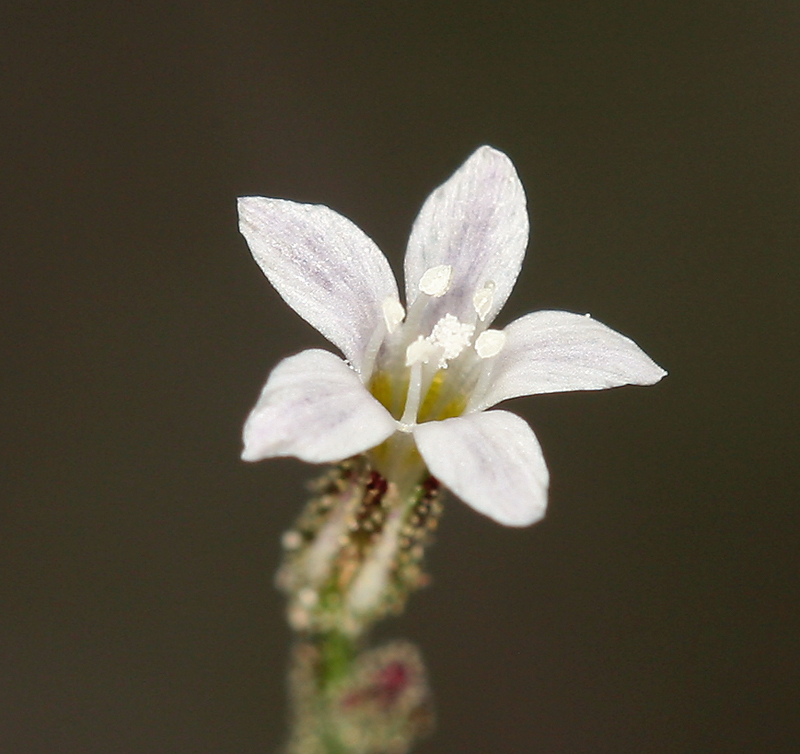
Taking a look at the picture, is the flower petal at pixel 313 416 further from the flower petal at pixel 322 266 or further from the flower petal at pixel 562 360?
the flower petal at pixel 562 360

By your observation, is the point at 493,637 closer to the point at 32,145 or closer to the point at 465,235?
the point at 465,235

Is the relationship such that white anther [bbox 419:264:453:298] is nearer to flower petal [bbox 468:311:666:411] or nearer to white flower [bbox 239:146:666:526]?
white flower [bbox 239:146:666:526]

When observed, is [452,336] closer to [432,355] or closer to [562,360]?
[432,355]

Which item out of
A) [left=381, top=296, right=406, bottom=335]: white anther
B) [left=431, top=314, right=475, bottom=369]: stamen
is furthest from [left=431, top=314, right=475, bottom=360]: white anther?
[left=381, top=296, right=406, bottom=335]: white anther

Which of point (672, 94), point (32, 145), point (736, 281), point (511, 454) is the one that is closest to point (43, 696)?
point (32, 145)

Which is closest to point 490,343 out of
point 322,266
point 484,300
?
point 484,300

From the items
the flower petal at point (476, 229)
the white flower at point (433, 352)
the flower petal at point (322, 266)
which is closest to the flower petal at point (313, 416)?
the white flower at point (433, 352)
